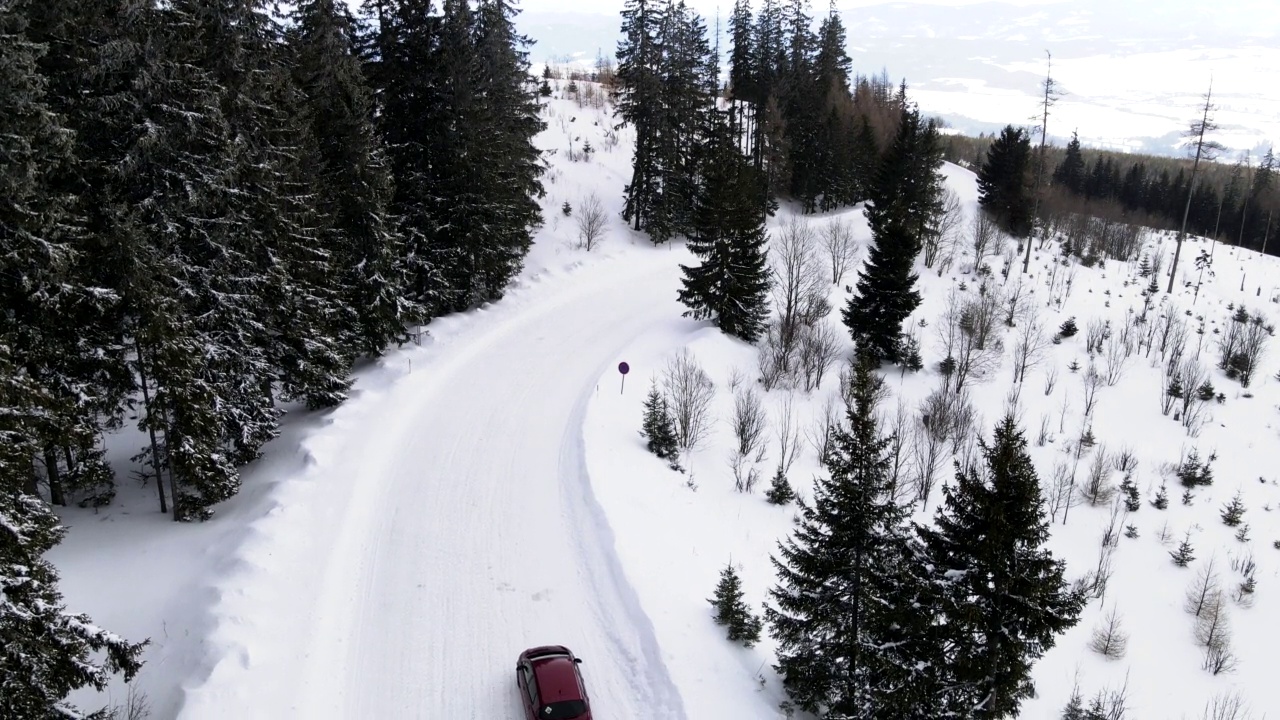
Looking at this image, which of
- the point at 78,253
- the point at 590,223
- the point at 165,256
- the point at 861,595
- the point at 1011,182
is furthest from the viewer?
the point at 1011,182

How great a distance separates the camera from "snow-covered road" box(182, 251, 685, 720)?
39.3ft

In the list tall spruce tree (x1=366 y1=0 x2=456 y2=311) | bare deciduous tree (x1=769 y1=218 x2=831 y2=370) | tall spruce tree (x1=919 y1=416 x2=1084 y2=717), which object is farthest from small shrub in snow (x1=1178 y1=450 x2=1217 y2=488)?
tall spruce tree (x1=366 y1=0 x2=456 y2=311)

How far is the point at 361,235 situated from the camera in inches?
956

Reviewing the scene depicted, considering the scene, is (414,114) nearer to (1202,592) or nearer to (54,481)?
(54,481)

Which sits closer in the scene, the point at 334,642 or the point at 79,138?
the point at 334,642

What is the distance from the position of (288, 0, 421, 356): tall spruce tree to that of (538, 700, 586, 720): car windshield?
1705 cm

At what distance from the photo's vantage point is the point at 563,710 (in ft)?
35.9

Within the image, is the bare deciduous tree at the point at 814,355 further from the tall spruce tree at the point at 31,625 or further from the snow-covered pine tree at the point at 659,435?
the tall spruce tree at the point at 31,625

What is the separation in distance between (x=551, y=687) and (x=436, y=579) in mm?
4722

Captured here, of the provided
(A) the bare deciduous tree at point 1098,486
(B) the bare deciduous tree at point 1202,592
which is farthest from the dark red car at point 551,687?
(A) the bare deciduous tree at point 1098,486

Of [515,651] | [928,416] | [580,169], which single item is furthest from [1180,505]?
[580,169]

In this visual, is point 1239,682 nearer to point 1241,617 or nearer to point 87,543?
point 1241,617

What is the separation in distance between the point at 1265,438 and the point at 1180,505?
417 inches

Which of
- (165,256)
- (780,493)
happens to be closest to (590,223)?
(780,493)
